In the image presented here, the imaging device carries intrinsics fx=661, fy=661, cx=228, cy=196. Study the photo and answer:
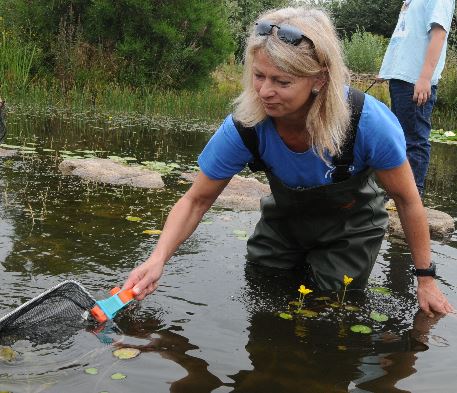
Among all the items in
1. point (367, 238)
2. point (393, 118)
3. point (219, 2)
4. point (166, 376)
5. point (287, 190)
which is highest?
point (219, 2)

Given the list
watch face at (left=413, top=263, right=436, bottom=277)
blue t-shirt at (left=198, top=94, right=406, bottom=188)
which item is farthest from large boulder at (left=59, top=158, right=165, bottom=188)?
watch face at (left=413, top=263, right=436, bottom=277)

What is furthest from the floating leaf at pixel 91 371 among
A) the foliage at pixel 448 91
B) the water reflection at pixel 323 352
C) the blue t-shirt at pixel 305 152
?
the foliage at pixel 448 91

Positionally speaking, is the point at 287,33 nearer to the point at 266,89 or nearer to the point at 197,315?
the point at 266,89

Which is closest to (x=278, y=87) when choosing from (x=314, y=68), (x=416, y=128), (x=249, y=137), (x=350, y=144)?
(x=314, y=68)

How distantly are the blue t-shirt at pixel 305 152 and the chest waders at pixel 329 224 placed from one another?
63mm

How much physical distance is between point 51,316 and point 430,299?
1.79m

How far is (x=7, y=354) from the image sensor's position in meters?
2.51

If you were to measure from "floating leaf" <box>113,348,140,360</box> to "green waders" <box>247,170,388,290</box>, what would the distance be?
3.87 feet

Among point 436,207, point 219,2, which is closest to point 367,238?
point 436,207

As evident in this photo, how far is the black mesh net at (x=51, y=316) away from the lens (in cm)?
263

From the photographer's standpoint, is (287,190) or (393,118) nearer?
(393,118)

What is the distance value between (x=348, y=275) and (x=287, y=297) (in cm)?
37

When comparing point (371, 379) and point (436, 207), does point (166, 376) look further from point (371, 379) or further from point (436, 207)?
point (436, 207)

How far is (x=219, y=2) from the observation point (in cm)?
1509
